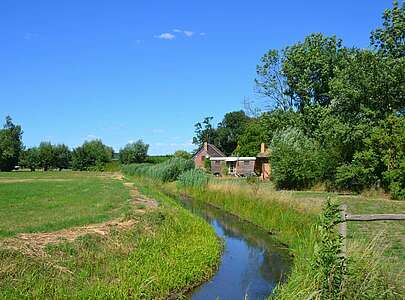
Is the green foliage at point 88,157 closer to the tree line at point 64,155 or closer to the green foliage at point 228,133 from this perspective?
the tree line at point 64,155

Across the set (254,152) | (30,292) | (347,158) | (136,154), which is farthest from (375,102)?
(136,154)

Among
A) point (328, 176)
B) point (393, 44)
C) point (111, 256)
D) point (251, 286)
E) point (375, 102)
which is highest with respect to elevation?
point (393, 44)

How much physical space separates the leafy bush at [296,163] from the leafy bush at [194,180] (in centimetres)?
592

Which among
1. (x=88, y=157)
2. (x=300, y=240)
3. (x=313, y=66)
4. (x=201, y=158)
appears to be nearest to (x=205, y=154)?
(x=201, y=158)

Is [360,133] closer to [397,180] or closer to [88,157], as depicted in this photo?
[397,180]

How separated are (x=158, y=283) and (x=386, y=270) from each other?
4.87m

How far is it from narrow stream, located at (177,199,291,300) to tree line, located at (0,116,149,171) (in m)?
73.8

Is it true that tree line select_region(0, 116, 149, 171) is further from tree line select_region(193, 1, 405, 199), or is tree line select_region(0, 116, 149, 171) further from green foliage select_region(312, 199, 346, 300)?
green foliage select_region(312, 199, 346, 300)

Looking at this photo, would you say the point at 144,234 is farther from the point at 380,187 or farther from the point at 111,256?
the point at 380,187

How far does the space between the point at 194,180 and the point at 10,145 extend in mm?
61668

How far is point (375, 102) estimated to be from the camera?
33344 millimetres

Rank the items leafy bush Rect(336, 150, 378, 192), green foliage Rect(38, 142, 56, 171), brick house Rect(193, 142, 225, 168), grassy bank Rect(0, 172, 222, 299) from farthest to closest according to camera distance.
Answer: green foliage Rect(38, 142, 56, 171) < brick house Rect(193, 142, 225, 168) < leafy bush Rect(336, 150, 378, 192) < grassy bank Rect(0, 172, 222, 299)

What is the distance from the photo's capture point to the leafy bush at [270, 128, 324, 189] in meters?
37.7

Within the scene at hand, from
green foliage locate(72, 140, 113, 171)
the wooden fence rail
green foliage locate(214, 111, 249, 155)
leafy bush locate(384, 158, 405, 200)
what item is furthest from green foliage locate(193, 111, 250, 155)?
the wooden fence rail
